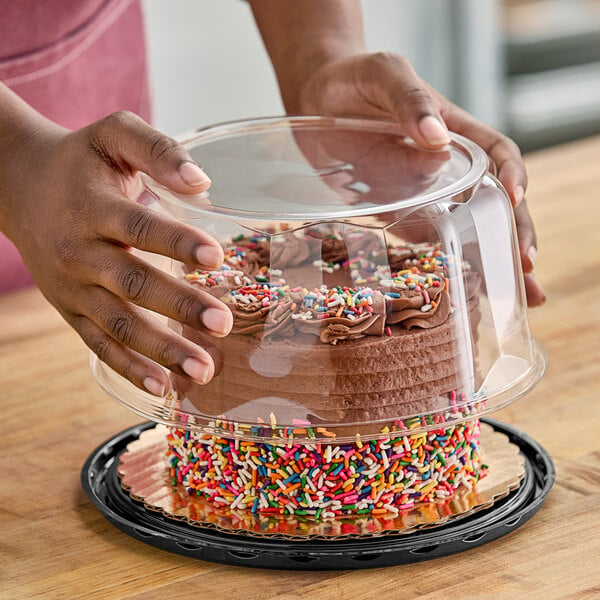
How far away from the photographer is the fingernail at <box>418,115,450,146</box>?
95cm

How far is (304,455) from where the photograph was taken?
32.6 inches

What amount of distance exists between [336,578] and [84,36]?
39.6 inches

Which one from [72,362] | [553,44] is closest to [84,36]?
[72,362]

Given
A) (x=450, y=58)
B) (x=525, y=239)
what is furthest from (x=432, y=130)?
(x=450, y=58)

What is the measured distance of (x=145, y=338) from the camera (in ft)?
2.63

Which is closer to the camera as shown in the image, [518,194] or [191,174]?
[191,174]

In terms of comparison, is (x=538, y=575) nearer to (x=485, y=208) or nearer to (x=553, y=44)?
(x=485, y=208)

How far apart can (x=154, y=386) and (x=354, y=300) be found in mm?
177

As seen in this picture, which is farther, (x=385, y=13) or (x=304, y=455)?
(x=385, y=13)

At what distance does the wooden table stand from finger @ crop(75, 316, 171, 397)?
0.13 meters

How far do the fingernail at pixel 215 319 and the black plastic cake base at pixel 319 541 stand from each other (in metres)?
0.17

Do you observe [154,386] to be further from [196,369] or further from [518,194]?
[518,194]

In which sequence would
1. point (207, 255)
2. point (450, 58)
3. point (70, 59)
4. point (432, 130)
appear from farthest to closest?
point (450, 58) → point (70, 59) → point (432, 130) → point (207, 255)

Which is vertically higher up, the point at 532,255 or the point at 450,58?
the point at 532,255
